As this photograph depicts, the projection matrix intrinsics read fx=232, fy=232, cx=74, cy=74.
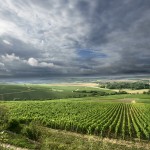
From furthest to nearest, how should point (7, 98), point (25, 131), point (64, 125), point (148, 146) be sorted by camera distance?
point (7, 98) < point (64, 125) < point (148, 146) < point (25, 131)

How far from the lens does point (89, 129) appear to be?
4638 cm

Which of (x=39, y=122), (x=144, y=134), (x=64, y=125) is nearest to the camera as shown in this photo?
(x=144, y=134)

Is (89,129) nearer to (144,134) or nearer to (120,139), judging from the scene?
(120,139)

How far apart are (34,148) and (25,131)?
850 centimetres

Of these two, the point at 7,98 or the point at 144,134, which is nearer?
the point at 144,134

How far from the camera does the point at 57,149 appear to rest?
25.7m

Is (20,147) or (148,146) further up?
(20,147)

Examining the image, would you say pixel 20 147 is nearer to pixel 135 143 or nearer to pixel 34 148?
pixel 34 148

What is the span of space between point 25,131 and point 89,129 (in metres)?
16.2

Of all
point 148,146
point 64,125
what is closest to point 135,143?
point 148,146

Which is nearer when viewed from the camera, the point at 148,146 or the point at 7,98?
the point at 148,146

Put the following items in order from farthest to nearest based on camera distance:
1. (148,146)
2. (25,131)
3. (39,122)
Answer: (39,122), (148,146), (25,131)

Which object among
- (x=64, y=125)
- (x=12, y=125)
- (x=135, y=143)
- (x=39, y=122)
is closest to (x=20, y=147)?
(x=12, y=125)

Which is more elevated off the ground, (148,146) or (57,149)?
(57,149)
